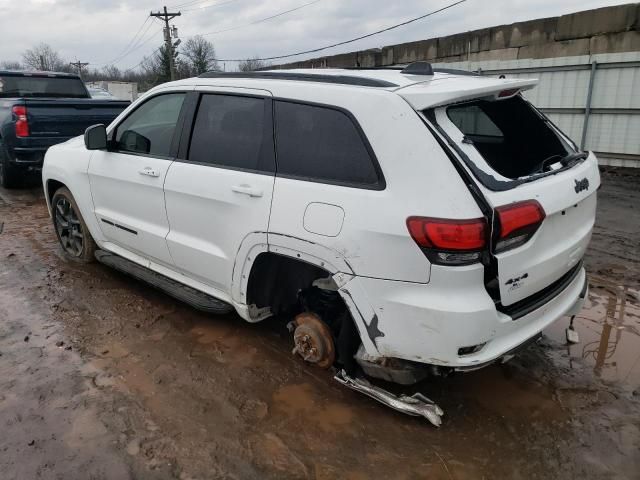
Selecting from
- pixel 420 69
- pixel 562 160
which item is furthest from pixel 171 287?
pixel 562 160

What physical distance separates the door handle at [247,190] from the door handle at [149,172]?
873 millimetres

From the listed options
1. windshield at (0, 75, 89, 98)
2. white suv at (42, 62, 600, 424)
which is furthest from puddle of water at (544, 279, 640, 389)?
windshield at (0, 75, 89, 98)

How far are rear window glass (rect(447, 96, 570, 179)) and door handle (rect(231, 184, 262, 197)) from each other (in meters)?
1.33

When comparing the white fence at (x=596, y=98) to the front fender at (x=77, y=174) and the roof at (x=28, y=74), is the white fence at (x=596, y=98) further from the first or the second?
the roof at (x=28, y=74)

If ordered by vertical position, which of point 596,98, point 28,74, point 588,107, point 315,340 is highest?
point 28,74

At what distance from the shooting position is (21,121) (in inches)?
296

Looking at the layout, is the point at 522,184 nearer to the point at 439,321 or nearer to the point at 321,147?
the point at 439,321

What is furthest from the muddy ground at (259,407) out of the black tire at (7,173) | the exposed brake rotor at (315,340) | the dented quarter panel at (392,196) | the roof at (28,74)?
the roof at (28,74)

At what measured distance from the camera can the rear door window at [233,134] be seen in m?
3.11

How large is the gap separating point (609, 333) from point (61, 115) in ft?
24.8

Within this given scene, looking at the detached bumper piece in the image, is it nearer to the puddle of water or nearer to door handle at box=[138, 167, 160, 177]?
the puddle of water

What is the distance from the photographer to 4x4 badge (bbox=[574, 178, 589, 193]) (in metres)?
2.78

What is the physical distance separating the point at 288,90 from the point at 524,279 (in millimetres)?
1661

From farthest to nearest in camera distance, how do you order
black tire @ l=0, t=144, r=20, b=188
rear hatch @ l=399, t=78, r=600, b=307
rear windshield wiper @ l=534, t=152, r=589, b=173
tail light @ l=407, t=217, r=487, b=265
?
1. black tire @ l=0, t=144, r=20, b=188
2. rear windshield wiper @ l=534, t=152, r=589, b=173
3. rear hatch @ l=399, t=78, r=600, b=307
4. tail light @ l=407, t=217, r=487, b=265
